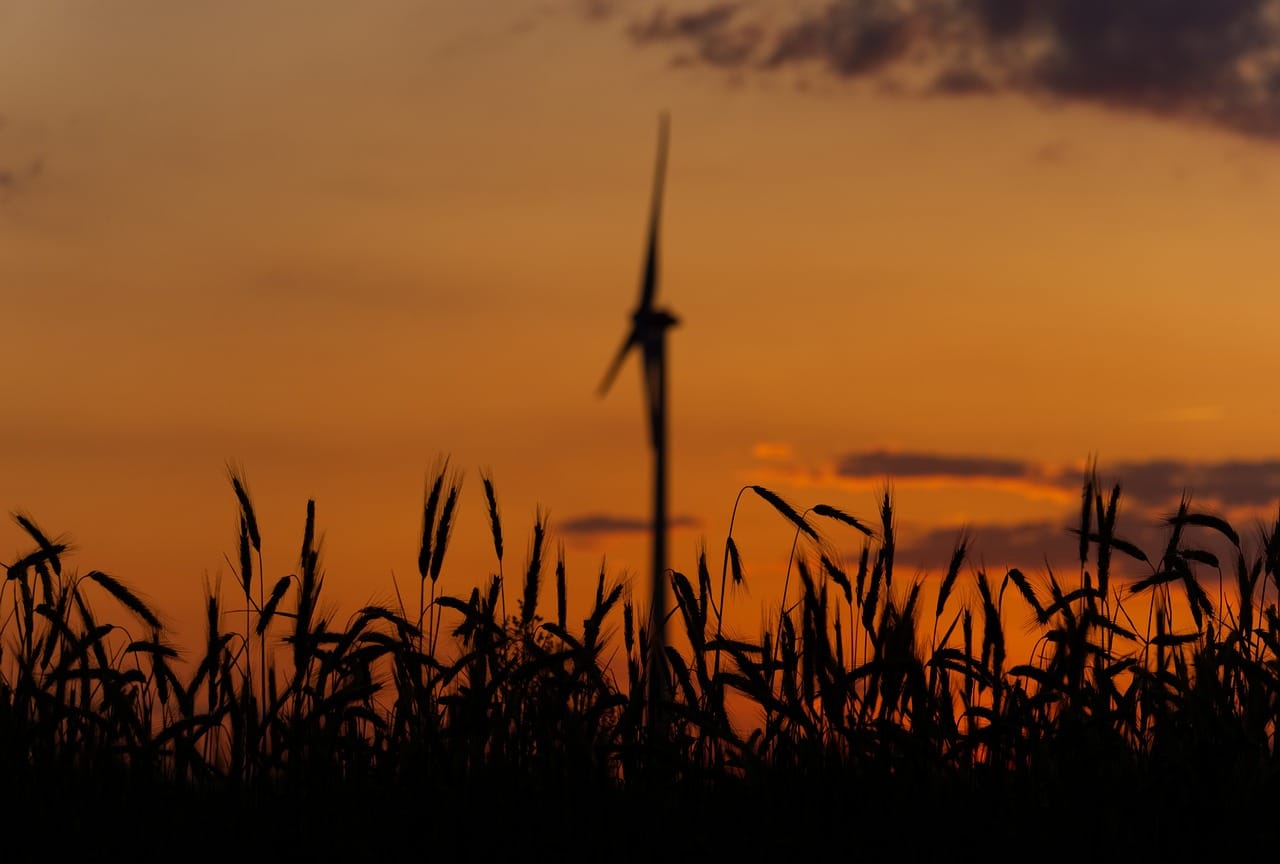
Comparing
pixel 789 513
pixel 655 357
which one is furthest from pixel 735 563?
pixel 655 357

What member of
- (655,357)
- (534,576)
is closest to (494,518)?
(534,576)

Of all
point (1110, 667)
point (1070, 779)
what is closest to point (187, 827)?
point (1070, 779)

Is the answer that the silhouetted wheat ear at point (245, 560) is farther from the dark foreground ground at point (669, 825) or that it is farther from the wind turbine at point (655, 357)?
the wind turbine at point (655, 357)

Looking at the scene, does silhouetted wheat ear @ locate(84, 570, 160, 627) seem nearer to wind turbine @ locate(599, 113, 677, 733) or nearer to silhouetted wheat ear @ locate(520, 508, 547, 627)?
silhouetted wheat ear @ locate(520, 508, 547, 627)

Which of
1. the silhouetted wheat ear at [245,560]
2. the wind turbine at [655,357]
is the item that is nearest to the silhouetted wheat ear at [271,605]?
the silhouetted wheat ear at [245,560]

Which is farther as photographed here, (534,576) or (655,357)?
(655,357)

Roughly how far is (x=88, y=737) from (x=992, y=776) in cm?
553

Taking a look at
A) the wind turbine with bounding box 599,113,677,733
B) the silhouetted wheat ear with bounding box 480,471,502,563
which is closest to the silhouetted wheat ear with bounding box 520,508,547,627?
the silhouetted wheat ear with bounding box 480,471,502,563

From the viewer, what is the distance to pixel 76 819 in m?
9.49

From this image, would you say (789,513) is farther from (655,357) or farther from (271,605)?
(655,357)

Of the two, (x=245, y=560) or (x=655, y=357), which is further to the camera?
(x=655, y=357)

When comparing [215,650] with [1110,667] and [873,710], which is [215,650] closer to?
[873,710]

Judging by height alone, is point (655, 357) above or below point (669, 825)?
above

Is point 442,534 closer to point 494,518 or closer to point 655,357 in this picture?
point 494,518
